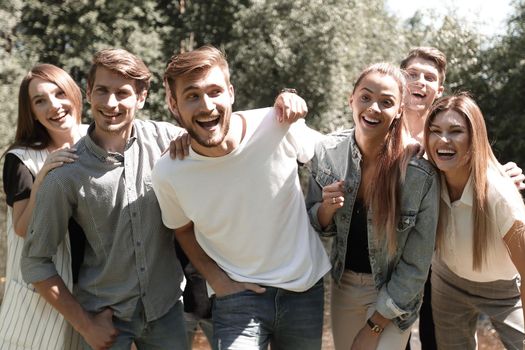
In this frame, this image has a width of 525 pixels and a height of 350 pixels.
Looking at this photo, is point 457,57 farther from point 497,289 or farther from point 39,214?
point 39,214

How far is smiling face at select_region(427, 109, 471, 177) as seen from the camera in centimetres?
317

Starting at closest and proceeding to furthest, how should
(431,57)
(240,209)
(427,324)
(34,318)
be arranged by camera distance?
(240,209) → (34,318) → (427,324) → (431,57)

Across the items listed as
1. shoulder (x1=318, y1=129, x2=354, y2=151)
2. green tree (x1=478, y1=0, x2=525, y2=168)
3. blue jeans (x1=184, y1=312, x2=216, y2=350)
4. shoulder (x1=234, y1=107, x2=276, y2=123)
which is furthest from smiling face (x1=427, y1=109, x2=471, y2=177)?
green tree (x1=478, y1=0, x2=525, y2=168)

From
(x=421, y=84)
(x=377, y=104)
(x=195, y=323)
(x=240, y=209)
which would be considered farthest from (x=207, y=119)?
(x=421, y=84)

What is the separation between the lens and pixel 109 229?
10.1 ft

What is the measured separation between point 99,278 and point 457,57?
1388 centimetres

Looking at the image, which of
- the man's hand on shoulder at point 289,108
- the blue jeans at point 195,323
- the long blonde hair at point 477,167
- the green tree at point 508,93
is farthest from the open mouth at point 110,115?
the green tree at point 508,93

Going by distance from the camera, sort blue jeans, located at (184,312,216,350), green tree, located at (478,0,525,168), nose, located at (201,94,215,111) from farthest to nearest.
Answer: green tree, located at (478,0,525,168), blue jeans, located at (184,312,216,350), nose, located at (201,94,215,111)

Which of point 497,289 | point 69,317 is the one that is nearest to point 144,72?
point 69,317

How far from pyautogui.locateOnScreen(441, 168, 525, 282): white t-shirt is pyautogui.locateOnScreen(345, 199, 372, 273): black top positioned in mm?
419

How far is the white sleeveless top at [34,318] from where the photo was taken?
3.23 metres

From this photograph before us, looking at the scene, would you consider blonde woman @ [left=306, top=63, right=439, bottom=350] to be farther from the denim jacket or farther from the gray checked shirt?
the gray checked shirt

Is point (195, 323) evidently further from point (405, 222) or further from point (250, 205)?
point (405, 222)

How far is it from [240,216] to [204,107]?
52cm
